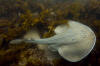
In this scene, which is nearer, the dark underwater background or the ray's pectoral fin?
the ray's pectoral fin

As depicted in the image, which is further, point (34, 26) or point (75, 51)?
point (34, 26)

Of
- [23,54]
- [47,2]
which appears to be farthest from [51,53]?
[47,2]

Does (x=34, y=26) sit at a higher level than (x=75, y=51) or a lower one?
lower

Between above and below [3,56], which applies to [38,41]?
above

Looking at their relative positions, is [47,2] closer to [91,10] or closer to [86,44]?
[91,10]

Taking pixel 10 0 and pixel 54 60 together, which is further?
pixel 10 0

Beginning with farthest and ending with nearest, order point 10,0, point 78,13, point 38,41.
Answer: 1. point 10,0
2. point 78,13
3. point 38,41

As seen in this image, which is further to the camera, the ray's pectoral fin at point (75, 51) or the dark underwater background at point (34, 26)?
the dark underwater background at point (34, 26)

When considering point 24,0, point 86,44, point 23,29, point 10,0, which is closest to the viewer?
point 86,44

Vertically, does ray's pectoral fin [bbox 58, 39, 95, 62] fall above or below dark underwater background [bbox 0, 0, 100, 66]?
above

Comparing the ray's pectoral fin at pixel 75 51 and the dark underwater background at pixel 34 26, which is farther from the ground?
the ray's pectoral fin at pixel 75 51
